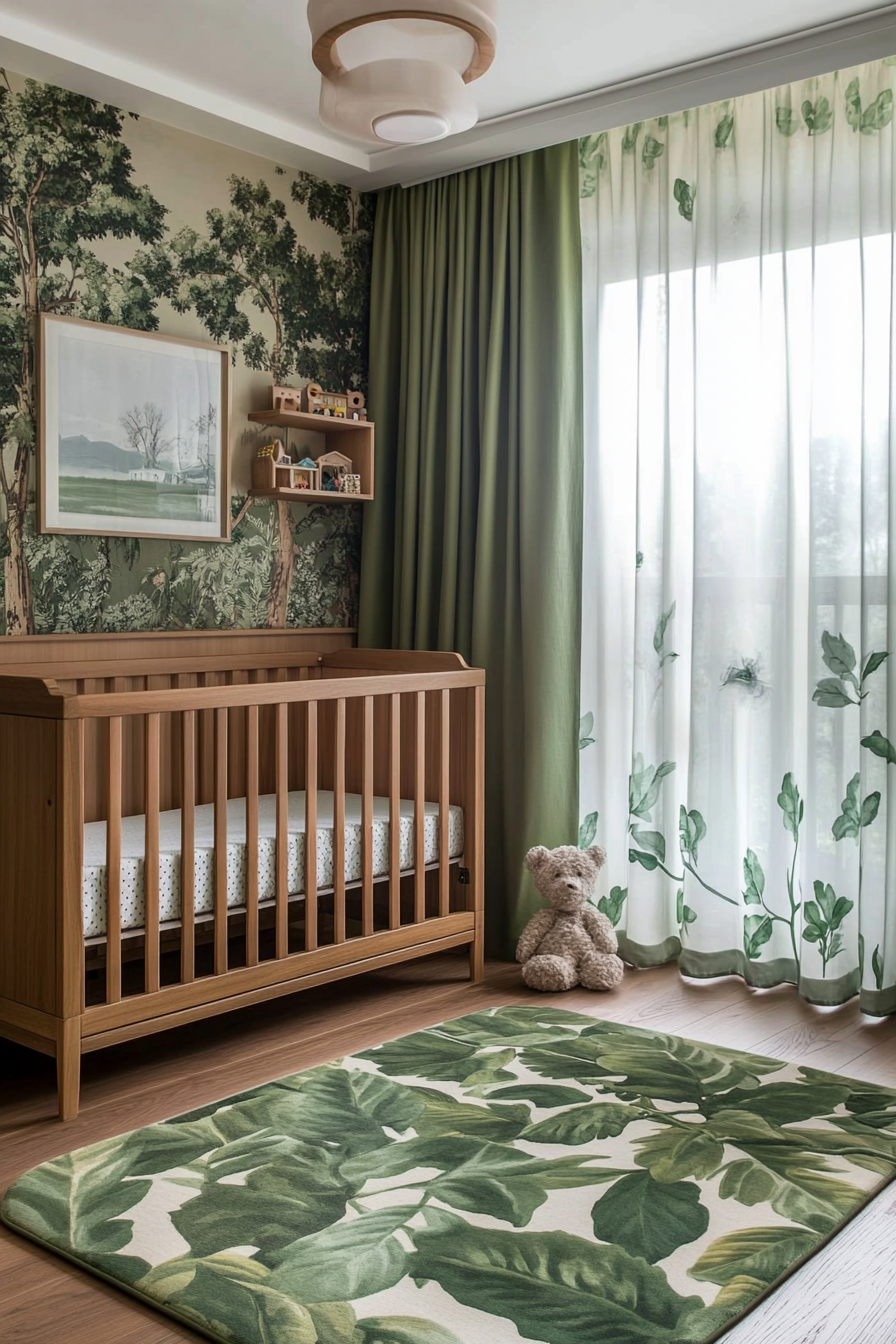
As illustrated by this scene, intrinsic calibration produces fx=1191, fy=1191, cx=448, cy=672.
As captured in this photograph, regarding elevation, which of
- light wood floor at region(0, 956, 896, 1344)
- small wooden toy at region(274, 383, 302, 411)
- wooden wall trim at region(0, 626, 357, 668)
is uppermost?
small wooden toy at region(274, 383, 302, 411)

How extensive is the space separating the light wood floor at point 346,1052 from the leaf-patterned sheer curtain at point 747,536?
0.22 meters

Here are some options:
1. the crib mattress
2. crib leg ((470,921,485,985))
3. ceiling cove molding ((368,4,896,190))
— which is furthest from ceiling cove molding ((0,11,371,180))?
crib leg ((470,921,485,985))

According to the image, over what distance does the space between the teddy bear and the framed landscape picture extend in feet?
4.39

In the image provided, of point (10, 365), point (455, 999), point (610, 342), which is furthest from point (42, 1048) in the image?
point (610, 342)

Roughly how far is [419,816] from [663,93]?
6.51ft

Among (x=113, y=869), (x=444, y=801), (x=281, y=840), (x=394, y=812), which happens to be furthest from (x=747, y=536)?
(x=113, y=869)

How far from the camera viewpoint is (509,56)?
2936 millimetres

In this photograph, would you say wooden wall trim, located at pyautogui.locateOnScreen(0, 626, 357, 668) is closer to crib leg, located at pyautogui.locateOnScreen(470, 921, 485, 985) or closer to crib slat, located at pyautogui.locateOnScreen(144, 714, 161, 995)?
crib slat, located at pyautogui.locateOnScreen(144, 714, 161, 995)

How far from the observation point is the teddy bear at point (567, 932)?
3182 millimetres

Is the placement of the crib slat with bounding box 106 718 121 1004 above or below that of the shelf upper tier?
below

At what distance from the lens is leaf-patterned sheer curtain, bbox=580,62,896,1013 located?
2990mm

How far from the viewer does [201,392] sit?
11.0 feet

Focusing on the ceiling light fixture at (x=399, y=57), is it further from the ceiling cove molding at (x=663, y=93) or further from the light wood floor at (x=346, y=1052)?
the light wood floor at (x=346, y=1052)

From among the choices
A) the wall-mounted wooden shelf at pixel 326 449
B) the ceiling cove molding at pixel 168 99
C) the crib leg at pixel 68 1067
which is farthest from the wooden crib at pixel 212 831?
the ceiling cove molding at pixel 168 99
